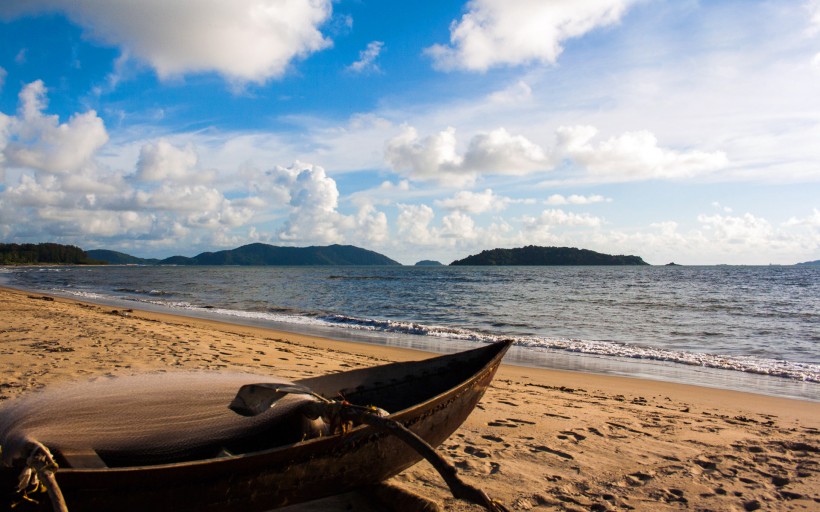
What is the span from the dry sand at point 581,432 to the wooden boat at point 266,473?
2.01 feet

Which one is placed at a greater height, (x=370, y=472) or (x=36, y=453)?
(x=36, y=453)

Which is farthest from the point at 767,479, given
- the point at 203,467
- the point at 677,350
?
the point at 677,350

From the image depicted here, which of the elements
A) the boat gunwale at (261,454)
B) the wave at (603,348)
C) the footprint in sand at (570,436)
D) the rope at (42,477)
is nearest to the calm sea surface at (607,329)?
the wave at (603,348)

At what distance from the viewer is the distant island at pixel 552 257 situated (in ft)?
535

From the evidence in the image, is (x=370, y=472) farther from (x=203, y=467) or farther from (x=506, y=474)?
(x=506, y=474)

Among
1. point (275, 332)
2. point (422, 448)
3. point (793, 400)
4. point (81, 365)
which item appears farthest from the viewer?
point (275, 332)

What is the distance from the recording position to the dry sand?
4.30m

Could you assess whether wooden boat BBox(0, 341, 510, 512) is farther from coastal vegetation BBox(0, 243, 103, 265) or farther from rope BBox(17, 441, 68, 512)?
coastal vegetation BBox(0, 243, 103, 265)

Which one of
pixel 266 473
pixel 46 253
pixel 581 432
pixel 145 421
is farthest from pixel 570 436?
pixel 46 253

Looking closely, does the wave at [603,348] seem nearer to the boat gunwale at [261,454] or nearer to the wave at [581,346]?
the wave at [581,346]

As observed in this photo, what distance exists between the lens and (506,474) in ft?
14.9

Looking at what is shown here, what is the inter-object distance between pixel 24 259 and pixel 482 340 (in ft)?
584

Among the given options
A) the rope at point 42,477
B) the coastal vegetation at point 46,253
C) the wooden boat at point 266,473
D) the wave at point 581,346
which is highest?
the coastal vegetation at point 46,253

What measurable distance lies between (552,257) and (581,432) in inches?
6458
